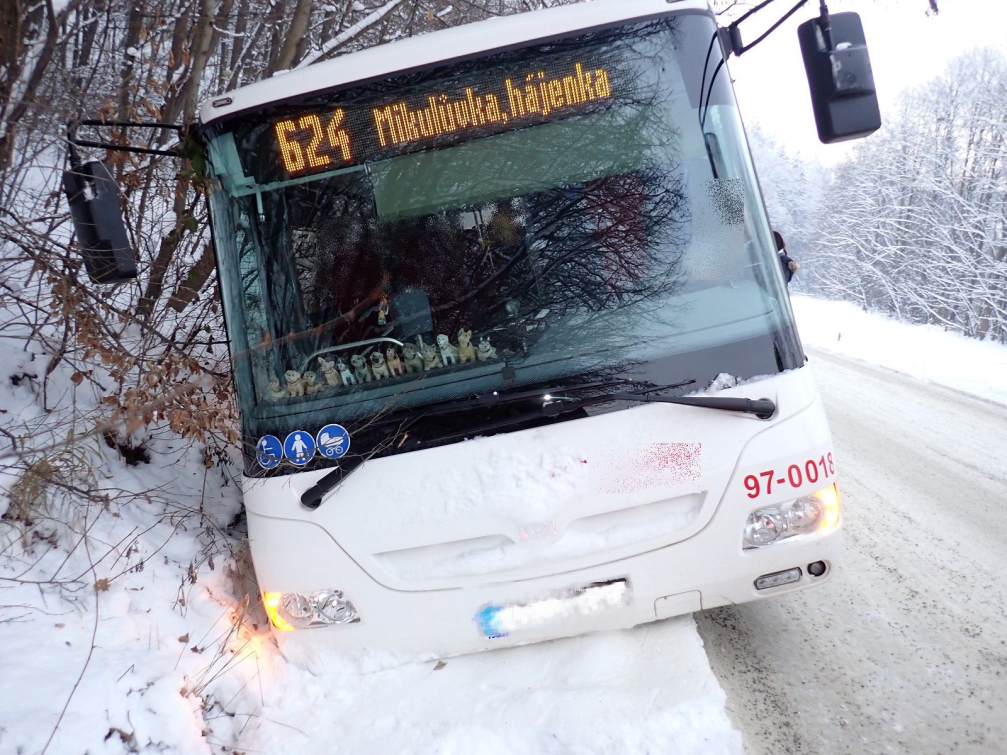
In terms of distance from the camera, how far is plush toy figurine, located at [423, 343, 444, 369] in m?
2.95

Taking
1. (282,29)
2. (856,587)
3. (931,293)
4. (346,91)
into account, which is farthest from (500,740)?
(931,293)

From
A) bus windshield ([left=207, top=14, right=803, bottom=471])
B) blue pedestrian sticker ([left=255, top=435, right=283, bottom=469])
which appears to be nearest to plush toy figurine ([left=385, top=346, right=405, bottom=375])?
bus windshield ([left=207, top=14, right=803, bottom=471])

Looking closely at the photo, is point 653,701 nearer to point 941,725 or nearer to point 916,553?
point 941,725

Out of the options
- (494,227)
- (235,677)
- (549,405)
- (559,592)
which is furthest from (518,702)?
(494,227)

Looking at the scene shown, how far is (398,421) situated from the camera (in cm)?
288

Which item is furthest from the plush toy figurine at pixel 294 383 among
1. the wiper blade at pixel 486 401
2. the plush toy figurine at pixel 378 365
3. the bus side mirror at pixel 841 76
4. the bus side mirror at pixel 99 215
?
the bus side mirror at pixel 841 76

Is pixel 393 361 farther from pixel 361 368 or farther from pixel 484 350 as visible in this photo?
pixel 484 350

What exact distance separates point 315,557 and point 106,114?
12.8ft

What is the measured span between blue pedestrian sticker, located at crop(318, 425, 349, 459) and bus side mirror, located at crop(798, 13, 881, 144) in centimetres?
231

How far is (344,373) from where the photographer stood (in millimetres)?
3020

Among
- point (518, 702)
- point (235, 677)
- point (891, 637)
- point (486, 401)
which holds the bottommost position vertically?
point (891, 637)

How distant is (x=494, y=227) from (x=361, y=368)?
0.79 meters

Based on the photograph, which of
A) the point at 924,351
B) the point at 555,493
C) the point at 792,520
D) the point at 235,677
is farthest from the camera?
the point at 924,351

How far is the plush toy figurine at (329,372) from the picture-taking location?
302cm
